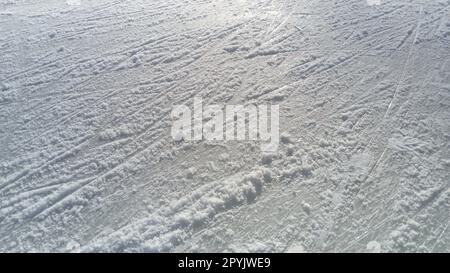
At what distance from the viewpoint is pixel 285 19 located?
594 cm

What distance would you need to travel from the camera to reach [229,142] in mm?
4004

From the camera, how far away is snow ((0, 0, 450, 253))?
130 inches

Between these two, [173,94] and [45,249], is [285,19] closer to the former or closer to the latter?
[173,94]

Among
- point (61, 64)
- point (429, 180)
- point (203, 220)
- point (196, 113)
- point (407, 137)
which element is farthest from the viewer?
point (61, 64)

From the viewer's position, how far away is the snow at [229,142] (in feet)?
10.8

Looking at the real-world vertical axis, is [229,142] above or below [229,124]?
below

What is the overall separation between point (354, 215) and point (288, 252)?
2.52 ft

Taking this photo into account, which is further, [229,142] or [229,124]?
[229,124]

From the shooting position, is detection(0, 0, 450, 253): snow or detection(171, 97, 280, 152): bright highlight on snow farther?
detection(171, 97, 280, 152): bright highlight on snow

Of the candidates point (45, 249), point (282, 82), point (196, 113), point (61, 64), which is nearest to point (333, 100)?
point (282, 82)

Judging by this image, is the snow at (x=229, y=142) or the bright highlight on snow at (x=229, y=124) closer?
the snow at (x=229, y=142)

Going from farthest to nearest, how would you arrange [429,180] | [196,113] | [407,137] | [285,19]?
[285,19]
[196,113]
[407,137]
[429,180]

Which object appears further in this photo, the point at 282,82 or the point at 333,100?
the point at 282,82
